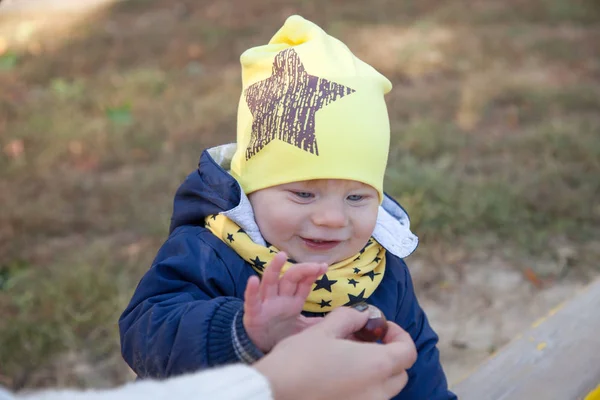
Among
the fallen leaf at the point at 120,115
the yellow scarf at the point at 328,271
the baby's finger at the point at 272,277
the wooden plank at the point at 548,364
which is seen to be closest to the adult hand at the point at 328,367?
the baby's finger at the point at 272,277

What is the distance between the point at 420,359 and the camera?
1743 mm

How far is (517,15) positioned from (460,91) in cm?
242

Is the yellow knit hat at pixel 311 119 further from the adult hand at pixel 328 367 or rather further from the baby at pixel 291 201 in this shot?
the adult hand at pixel 328 367

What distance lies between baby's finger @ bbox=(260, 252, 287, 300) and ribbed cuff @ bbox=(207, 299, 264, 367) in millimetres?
88

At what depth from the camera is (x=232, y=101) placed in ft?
15.8

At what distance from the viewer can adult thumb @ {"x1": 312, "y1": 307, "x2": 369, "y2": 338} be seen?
109cm

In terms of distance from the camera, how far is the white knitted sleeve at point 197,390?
2.96 feet

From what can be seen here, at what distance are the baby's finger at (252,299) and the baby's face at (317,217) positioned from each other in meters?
0.36

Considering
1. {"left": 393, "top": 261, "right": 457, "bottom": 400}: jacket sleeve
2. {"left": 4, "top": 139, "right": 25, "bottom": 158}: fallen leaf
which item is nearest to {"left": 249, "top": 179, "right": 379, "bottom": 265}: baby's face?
{"left": 393, "top": 261, "right": 457, "bottom": 400}: jacket sleeve

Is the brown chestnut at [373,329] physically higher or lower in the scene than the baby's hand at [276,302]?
lower

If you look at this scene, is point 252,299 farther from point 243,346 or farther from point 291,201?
point 291,201

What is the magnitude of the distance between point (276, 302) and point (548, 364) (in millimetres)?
1067

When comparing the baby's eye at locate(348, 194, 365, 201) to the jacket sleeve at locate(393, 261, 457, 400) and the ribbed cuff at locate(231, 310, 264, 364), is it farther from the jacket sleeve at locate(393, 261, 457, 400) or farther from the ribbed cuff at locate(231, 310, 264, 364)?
the ribbed cuff at locate(231, 310, 264, 364)

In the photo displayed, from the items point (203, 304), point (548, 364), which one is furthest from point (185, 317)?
point (548, 364)
